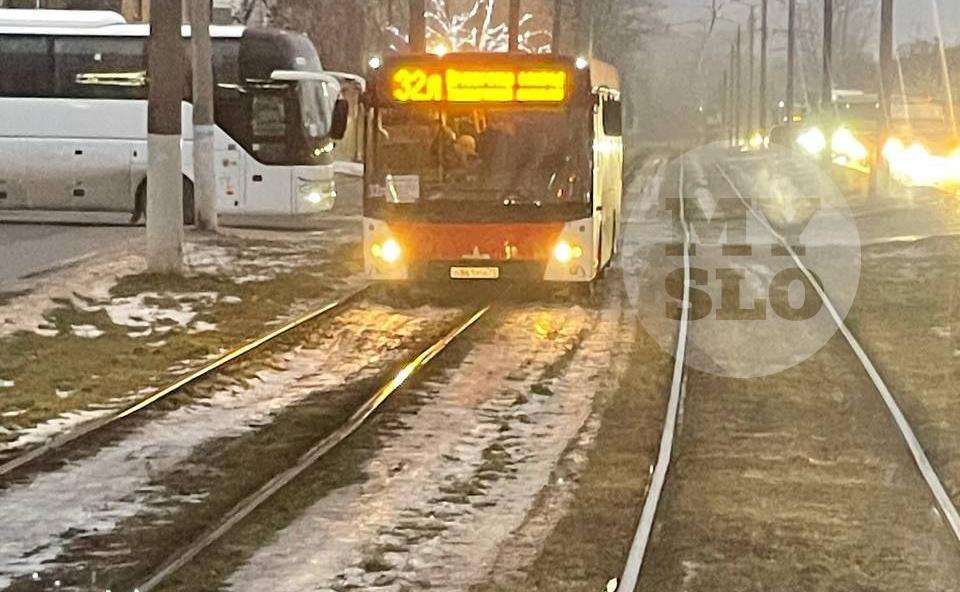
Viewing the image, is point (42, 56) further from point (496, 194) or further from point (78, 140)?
point (496, 194)

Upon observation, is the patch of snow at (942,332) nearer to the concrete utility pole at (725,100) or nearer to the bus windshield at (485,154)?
the bus windshield at (485,154)

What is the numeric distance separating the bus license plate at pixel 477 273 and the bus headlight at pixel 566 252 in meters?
0.65

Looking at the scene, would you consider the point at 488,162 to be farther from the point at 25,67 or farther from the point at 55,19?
the point at 55,19

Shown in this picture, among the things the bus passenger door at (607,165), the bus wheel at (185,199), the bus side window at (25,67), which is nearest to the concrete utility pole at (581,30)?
the bus wheel at (185,199)

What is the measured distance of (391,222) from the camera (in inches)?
717

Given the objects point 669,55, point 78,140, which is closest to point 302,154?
point 78,140

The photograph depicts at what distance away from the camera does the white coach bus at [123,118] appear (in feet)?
93.6

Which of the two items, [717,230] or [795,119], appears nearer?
[717,230]

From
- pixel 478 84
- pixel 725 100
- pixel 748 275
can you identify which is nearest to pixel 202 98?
pixel 478 84

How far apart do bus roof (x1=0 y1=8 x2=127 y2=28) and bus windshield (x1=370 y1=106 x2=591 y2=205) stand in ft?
43.3

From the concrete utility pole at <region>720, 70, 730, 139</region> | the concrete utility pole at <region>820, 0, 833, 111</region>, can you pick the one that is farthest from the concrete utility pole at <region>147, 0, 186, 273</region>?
the concrete utility pole at <region>720, 70, 730, 139</region>

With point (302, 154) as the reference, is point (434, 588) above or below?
below

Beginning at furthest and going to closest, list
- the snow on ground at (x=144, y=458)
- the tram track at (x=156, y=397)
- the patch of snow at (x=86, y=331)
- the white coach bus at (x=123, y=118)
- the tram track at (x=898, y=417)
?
the white coach bus at (x=123, y=118)
the patch of snow at (x=86, y=331)
the tram track at (x=156, y=397)
the tram track at (x=898, y=417)
the snow on ground at (x=144, y=458)

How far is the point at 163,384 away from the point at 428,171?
575 cm
